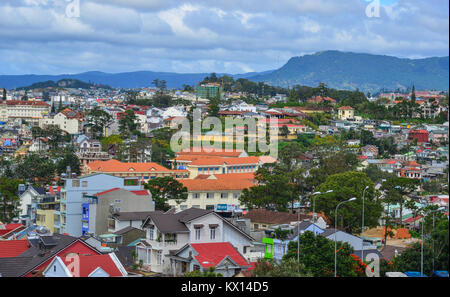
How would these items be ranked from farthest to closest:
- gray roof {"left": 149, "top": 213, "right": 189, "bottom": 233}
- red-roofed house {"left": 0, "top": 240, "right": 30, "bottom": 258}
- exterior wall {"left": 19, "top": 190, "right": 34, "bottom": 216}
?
exterior wall {"left": 19, "top": 190, "right": 34, "bottom": 216}
gray roof {"left": 149, "top": 213, "right": 189, "bottom": 233}
red-roofed house {"left": 0, "top": 240, "right": 30, "bottom": 258}

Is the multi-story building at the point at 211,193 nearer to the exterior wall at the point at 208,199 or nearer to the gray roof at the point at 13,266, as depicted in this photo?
the exterior wall at the point at 208,199

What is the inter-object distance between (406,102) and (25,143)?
30020mm

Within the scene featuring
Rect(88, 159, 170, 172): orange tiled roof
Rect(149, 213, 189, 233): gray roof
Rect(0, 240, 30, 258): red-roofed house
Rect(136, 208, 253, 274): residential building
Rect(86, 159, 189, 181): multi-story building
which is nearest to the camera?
Rect(0, 240, 30, 258): red-roofed house

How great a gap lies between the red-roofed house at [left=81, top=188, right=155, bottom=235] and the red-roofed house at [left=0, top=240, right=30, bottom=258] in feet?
17.3

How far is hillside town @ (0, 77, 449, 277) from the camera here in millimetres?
11711

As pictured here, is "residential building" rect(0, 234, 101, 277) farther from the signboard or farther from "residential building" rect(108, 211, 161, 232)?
the signboard

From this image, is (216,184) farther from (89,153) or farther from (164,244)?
(89,153)

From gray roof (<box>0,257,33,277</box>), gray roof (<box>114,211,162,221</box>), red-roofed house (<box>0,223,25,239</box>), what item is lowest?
red-roofed house (<box>0,223,25,239</box>)

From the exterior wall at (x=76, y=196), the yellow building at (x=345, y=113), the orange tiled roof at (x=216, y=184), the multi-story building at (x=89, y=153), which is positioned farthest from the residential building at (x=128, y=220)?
the yellow building at (x=345, y=113)

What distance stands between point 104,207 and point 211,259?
29.4 feet

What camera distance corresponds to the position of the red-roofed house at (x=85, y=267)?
9.47 meters

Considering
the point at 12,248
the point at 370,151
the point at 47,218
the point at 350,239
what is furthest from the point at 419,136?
the point at 12,248

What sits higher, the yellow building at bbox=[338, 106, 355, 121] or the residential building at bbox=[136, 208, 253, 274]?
the yellow building at bbox=[338, 106, 355, 121]

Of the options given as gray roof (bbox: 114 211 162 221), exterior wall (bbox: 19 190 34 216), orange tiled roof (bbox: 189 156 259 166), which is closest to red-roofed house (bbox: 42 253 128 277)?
gray roof (bbox: 114 211 162 221)
